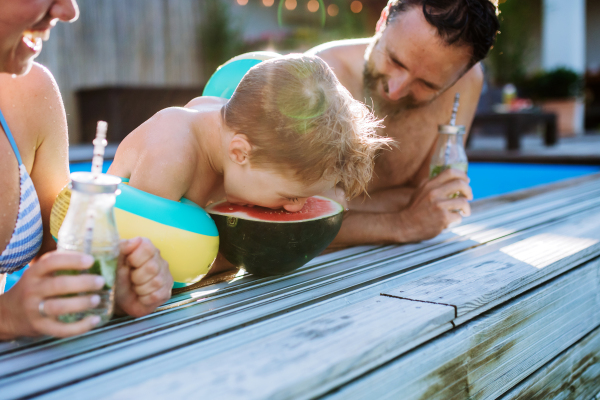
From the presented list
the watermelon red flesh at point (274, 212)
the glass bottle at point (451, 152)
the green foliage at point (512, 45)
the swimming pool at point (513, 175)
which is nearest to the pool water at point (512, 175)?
the swimming pool at point (513, 175)

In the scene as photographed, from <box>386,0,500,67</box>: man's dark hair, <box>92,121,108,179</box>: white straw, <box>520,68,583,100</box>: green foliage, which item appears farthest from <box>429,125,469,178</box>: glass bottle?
<box>520,68,583,100</box>: green foliage

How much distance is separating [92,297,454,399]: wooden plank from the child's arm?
54cm

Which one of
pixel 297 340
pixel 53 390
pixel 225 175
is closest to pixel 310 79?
pixel 225 175

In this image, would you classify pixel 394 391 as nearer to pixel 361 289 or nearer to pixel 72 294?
pixel 361 289

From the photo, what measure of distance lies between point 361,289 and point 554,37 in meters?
13.3

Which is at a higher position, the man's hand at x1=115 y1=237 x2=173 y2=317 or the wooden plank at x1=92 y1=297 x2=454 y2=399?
the man's hand at x1=115 y1=237 x2=173 y2=317

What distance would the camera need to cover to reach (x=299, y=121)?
132 cm

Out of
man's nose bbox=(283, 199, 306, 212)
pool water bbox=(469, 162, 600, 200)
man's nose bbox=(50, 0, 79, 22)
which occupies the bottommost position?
pool water bbox=(469, 162, 600, 200)

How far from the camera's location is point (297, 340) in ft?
3.32

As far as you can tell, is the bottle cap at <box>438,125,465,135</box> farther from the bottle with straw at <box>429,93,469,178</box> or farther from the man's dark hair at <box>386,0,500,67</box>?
the man's dark hair at <box>386,0,500,67</box>

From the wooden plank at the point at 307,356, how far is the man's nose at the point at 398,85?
4.08 feet

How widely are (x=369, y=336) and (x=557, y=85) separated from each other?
41.2 ft

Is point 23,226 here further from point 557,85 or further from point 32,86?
point 557,85

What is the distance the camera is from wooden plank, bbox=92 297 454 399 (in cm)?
83
